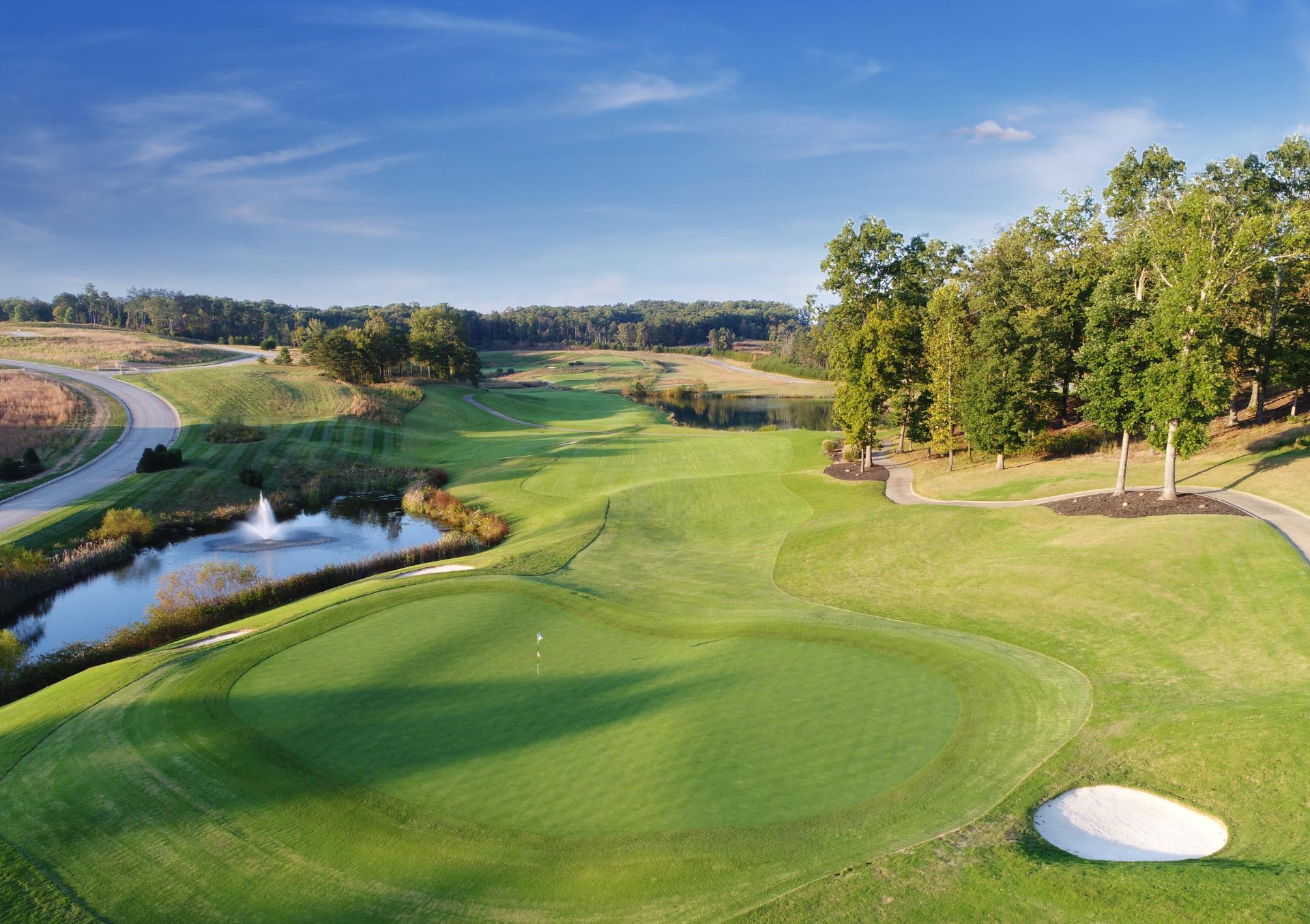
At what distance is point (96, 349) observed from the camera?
8231 cm

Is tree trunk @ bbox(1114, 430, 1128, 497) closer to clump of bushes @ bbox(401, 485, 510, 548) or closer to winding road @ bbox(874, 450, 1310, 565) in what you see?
winding road @ bbox(874, 450, 1310, 565)

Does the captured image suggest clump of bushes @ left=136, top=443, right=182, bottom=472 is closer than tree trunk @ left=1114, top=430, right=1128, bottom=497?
No

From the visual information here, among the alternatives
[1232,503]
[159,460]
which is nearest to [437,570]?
[1232,503]

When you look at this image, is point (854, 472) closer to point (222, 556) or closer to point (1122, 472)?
point (1122, 472)

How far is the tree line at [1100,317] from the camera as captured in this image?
24.3 m

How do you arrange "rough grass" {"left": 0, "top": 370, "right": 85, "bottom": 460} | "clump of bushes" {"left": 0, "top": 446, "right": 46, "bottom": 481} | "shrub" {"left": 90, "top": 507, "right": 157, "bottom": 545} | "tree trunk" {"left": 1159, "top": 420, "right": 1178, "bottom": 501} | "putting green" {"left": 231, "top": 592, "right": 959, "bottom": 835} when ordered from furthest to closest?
"rough grass" {"left": 0, "top": 370, "right": 85, "bottom": 460}, "clump of bushes" {"left": 0, "top": 446, "right": 46, "bottom": 481}, "shrub" {"left": 90, "top": 507, "right": 157, "bottom": 545}, "tree trunk" {"left": 1159, "top": 420, "right": 1178, "bottom": 501}, "putting green" {"left": 231, "top": 592, "right": 959, "bottom": 835}

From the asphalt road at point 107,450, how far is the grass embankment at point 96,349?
389 cm

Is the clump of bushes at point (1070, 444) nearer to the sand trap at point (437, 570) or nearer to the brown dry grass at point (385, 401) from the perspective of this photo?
the sand trap at point (437, 570)

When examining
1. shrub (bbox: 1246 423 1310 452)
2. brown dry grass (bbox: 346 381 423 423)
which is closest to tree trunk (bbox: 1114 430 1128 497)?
shrub (bbox: 1246 423 1310 452)

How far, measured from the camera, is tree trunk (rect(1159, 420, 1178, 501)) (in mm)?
24953

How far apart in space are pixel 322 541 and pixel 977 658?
105ft

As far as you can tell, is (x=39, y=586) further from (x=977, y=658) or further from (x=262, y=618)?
(x=977, y=658)

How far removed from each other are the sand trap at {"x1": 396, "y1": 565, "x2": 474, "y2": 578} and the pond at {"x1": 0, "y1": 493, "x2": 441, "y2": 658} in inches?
281

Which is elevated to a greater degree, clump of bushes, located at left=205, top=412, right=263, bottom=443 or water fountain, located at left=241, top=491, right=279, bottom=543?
clump of bushes, located at left=205, top=412, right=263, bottom=443
